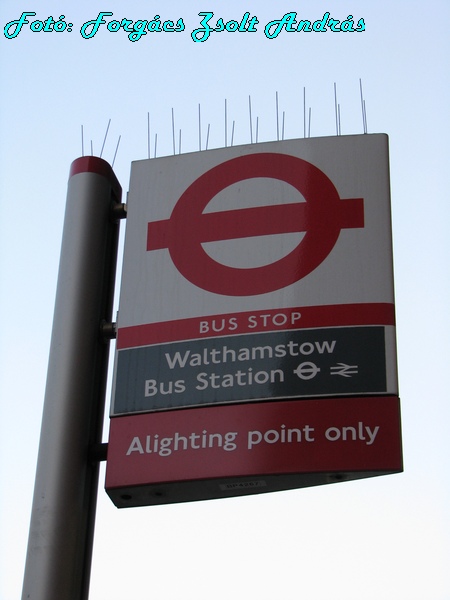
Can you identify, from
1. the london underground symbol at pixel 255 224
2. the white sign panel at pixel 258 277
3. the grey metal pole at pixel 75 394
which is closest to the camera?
the grey metal pole at pixel 75 394

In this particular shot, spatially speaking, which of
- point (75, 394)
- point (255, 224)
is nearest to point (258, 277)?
point (255, 224)

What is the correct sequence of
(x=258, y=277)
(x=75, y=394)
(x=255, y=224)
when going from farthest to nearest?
(x=255, y=224)
(x=258, y=277)
(x=75, y=394)

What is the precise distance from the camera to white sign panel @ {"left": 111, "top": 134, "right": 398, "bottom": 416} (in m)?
4.01

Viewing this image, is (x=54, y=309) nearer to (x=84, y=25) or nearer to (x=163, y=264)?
(x=163, y=264)

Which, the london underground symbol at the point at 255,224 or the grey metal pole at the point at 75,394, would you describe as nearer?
the grey metal pole at the point at 75,394

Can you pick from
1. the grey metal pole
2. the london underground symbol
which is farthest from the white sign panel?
the grey metal pole

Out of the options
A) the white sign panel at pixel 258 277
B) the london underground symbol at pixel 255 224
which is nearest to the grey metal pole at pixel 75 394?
the white sign panel at pixel 258 277

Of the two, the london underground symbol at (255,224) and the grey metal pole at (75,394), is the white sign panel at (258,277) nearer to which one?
the london underground symbol at (255,224)

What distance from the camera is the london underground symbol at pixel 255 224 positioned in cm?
432

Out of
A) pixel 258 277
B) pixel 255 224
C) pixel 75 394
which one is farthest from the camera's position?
pixel 255 224

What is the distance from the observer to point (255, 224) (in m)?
4.54

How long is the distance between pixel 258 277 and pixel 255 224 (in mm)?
335

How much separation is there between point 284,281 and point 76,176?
122 centimetres

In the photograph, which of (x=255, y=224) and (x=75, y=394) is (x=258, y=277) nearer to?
(x=255, y=224)
